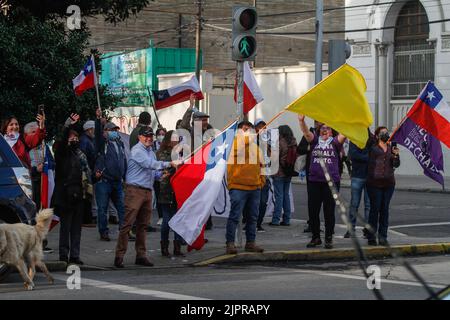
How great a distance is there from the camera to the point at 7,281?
37.3 ft

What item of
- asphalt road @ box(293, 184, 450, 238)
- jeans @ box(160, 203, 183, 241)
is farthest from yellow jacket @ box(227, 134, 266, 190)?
asphalt road @ box(293, 184, 450, 238)

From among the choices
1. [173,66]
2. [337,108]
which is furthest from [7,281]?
[173,66]

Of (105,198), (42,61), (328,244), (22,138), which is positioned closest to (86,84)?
(42,61)

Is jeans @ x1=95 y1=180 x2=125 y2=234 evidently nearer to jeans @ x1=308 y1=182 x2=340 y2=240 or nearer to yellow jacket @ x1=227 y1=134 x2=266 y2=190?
yellow jacket @ x1=227 y1=134 x2=266 y2=190

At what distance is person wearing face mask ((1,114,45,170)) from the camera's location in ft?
43.6

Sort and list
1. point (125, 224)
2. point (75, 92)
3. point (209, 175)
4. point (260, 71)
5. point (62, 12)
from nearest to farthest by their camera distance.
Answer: point (125, 224) < point (209, 175) < point (75, 92) < point (62, 12) < point (260, 71)

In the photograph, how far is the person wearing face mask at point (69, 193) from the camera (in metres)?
12.5

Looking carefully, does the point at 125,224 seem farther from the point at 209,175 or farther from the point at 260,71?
the point at 260,71

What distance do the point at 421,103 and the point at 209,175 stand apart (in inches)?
159

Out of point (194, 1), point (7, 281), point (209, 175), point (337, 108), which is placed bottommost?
point (7, 281)

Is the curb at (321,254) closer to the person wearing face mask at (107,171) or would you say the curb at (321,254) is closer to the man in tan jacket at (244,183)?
the man in tan jacket at (244,183)

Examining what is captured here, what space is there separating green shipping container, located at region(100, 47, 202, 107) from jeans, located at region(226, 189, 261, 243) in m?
33.6

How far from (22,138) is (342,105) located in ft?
15.7

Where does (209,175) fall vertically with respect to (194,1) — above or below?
below
